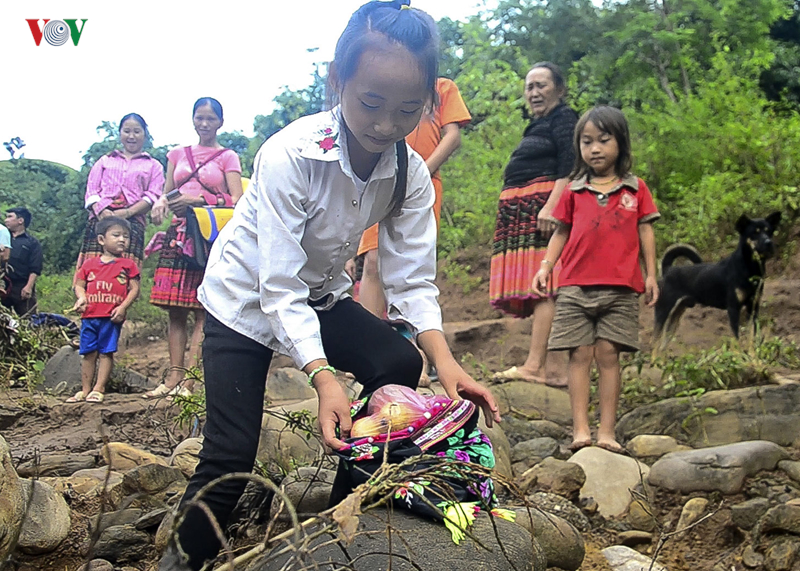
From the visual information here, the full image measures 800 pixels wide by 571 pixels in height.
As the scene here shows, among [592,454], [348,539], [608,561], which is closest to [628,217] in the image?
[592,454]

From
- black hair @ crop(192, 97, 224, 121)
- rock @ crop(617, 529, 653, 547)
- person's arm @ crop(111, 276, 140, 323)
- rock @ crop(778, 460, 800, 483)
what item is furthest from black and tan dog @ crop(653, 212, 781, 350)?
person's arm @ crop(111, 276, 140, 323)

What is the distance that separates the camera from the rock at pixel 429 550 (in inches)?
83.2

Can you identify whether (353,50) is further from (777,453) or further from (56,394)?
(56,394)

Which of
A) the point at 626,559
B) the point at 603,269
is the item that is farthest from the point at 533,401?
the point at 626,559

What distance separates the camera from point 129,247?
19.9 feet

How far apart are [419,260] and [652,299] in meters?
2.12

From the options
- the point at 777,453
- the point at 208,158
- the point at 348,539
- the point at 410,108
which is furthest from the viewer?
the point at 208,158

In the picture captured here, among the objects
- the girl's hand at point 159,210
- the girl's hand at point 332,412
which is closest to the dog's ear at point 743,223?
the girl's hand at point 159,210

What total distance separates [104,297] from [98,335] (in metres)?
0.26

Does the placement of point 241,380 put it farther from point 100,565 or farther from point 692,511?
point 692,511

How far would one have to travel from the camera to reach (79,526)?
3008mm

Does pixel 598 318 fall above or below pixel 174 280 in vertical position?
below

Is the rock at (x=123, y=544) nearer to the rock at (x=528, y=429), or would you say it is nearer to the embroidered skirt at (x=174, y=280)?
the rock at (x=528, y=429)

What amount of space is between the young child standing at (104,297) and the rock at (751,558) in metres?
4.12
